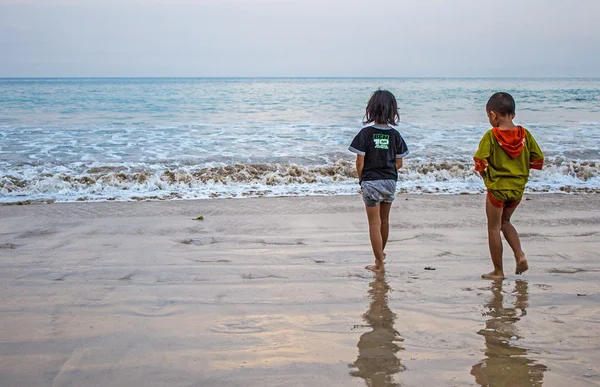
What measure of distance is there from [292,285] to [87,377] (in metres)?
1.68

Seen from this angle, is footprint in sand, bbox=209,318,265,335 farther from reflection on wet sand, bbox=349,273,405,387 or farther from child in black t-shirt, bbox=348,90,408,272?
child in black t-shirt, bbox=348,90,408,272

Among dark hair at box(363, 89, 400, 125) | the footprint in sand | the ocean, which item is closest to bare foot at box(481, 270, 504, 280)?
dark hair at box(363, 89, 400, 125)

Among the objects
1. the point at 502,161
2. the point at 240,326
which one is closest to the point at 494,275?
the point at 502,161

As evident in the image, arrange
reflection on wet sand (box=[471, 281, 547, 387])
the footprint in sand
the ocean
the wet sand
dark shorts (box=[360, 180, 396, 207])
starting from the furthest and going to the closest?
1. the ocean
2. dark shorts (box=[360, 180, 396, 207])
3. the footprint in sand
4. the wet sand
5. reflection on wet sand (box=[471, 281, 547, 387])

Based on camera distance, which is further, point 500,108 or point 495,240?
point 495,240

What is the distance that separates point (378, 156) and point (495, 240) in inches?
45.2

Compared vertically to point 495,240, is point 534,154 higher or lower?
higher

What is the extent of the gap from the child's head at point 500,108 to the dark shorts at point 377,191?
961mm

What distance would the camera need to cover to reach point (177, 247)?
16.2 feet

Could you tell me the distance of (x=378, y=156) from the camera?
14.3ft

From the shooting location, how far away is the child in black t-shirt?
4.28m

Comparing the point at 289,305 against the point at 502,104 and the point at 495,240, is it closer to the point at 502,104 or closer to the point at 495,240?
the point at 495,240

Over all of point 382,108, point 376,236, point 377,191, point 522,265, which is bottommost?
point 522,265

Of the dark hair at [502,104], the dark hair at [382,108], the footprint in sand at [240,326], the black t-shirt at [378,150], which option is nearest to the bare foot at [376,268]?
the black t-shirt at [378,150]
